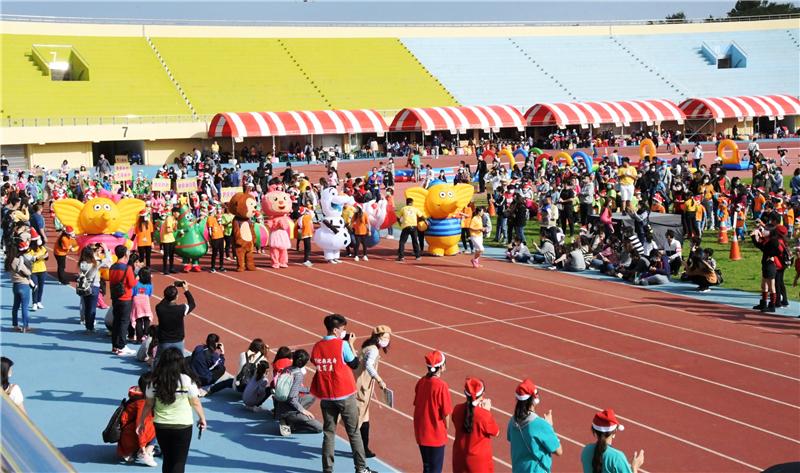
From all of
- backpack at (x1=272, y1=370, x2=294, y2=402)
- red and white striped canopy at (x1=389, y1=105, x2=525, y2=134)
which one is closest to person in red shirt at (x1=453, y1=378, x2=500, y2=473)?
backpack at (x1=272, y1=370, x2=294, y2=402)

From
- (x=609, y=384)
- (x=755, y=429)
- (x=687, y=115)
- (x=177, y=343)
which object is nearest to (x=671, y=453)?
(x=755, y=429)

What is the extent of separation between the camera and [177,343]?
11938 mm

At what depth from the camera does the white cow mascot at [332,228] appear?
872 inches

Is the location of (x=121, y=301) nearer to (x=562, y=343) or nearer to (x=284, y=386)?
(x=284, y=386)

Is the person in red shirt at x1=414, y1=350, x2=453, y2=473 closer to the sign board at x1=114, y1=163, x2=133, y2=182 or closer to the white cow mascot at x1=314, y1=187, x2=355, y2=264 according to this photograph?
the white cow mascot at x1=314, y1=187, x2=355, y2=264

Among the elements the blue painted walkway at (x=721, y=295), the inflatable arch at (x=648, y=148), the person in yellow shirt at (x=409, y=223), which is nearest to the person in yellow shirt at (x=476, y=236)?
the person in yellow shirt at (x=409, y=223)

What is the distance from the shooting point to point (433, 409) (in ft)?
28.5

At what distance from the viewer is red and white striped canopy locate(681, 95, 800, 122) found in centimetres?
6012

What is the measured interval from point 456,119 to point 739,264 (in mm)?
33914

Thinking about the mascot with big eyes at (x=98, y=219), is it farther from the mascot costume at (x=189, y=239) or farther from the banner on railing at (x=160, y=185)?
the banner on railing at (x=160, y=185)

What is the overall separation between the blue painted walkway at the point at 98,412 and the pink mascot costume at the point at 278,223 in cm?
571

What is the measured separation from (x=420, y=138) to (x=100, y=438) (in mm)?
47537

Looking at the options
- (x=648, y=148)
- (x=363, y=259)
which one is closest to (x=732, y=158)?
(x=648, y=148)

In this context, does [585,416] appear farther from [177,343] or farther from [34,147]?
[34,147]
